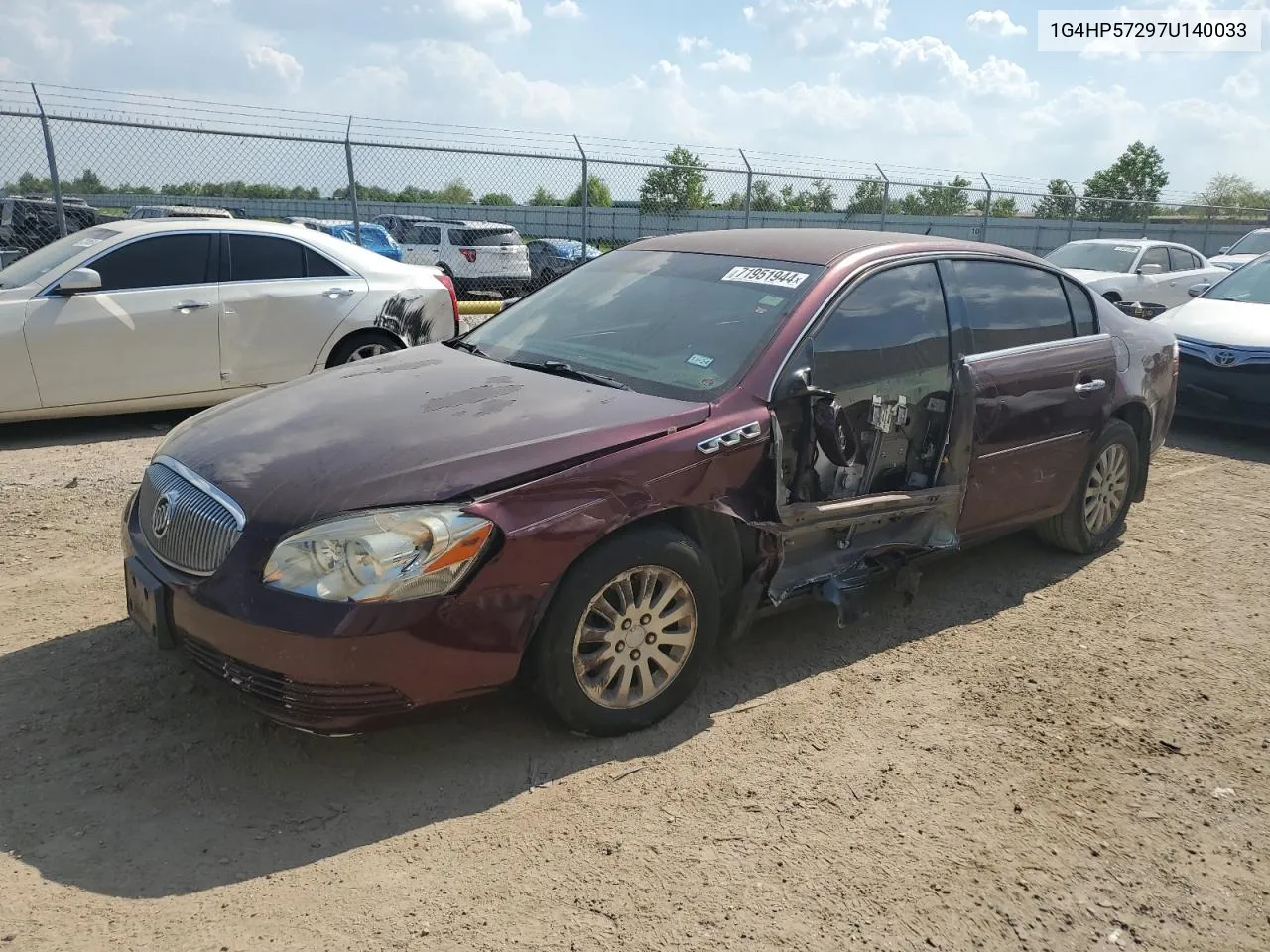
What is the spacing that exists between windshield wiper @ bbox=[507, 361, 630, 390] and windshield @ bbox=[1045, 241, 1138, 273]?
11.9 meters

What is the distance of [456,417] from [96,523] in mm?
2966

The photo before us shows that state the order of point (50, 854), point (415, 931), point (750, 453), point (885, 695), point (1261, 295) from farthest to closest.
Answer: point (1261, 295), point (885, 695), point (750, 453), point (50, 854), point (415, 931)

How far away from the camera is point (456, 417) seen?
3.31m

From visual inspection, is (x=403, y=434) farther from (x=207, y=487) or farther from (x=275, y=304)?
(x=275, y=304)

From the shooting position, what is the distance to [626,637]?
325cm

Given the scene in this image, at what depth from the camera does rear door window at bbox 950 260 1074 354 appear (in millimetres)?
4410

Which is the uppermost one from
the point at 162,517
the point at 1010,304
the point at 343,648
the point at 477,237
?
the point at 477,237

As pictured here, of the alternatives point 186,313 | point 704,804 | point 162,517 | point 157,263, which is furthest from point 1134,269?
point 162,517

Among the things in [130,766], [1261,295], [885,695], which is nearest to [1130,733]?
[885,695]

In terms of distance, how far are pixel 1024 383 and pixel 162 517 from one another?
3.62 metres

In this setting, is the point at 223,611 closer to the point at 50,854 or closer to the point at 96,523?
the point at 50,854

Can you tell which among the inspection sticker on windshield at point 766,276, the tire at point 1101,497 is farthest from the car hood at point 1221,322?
the inspection sticker on windshield at point 766,276

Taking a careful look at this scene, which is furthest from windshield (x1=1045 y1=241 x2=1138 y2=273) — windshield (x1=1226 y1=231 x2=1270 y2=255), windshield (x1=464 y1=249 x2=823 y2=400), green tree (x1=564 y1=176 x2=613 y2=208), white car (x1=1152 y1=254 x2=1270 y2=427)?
windshield (x1=464 y1=249 x2=823 y2=400)

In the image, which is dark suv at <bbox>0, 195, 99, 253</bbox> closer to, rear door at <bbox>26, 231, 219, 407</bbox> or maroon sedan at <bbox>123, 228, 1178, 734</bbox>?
rear door at <bbox>26, 231, 219, 407</bbox>
